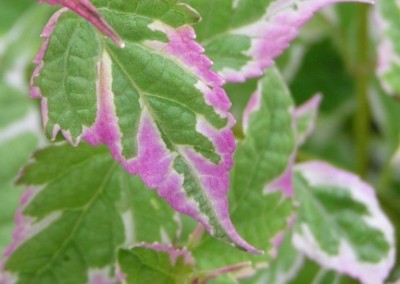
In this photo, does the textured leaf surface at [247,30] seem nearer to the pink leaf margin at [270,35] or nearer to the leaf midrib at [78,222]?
the pink leaf margin at [270,35]

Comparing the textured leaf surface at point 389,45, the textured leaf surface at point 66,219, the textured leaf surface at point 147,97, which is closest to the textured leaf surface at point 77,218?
the textured leaf surface at point 66,219

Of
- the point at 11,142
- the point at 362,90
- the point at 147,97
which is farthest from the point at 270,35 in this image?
the point at 11,142

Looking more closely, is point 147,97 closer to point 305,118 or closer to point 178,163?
point 178,163

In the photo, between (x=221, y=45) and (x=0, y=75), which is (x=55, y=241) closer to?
(x=221, y=45)

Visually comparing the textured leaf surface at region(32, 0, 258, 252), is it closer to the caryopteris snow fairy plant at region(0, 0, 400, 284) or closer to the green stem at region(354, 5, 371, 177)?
the caryopteris snow fairy plant at region(0, 0, 400, 284)

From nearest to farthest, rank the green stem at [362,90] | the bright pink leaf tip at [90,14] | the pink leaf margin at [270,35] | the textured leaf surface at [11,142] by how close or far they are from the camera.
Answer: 1. the bright pink leaf tip at [90,14]
2. the pink leaf margin at [270,35]
3. the green stem at [362,90]
4. the textured leaf surface at [11,142]

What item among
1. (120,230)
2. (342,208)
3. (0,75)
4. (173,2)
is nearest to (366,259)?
(342,208)
